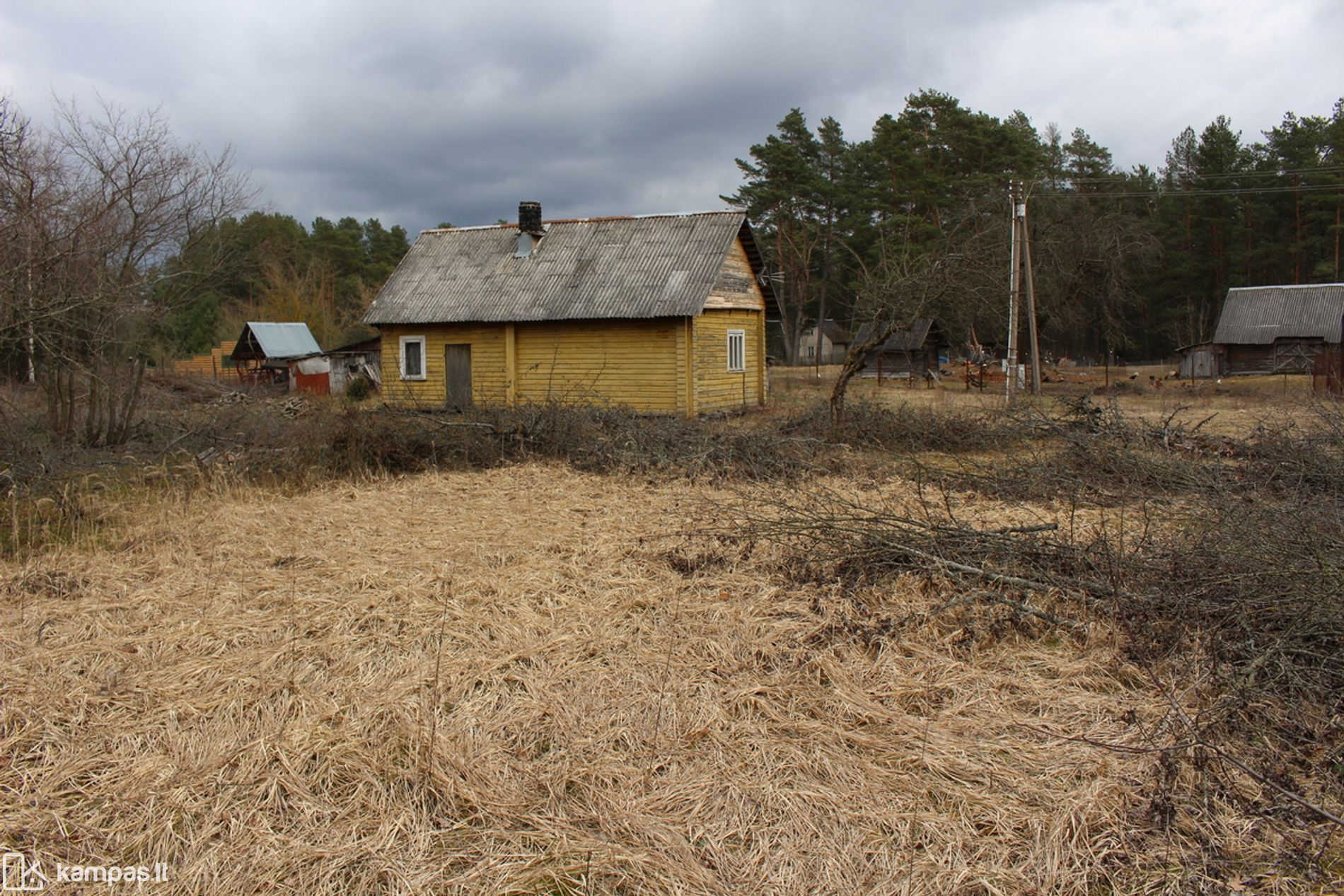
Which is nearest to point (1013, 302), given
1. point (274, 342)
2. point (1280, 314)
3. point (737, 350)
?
point (737, 350)

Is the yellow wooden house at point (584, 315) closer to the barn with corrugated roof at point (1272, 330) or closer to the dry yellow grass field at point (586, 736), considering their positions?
the dry yellow grass field at point (586, 736)

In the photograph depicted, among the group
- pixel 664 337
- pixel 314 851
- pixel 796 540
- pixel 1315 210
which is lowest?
pixel 314 851

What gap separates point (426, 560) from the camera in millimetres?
6992

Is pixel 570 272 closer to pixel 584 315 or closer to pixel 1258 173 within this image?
pixel 584 315

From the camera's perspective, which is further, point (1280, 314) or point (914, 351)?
point (914, 351)

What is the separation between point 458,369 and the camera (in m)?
21.4

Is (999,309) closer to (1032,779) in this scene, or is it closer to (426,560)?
(426,560)

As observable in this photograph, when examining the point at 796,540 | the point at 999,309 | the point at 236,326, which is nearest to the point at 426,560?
the point at 796,540

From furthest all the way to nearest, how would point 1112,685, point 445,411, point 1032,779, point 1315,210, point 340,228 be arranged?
point 340,228 < point 1315,210 < point 445,411 < point 1112,685 < point 1032,779

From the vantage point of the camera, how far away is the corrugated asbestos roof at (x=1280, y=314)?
114 feet

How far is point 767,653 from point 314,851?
2.50m

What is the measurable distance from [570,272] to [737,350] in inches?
174

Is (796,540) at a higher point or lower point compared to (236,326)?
lower

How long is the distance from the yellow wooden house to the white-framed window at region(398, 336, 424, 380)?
0.03 m
